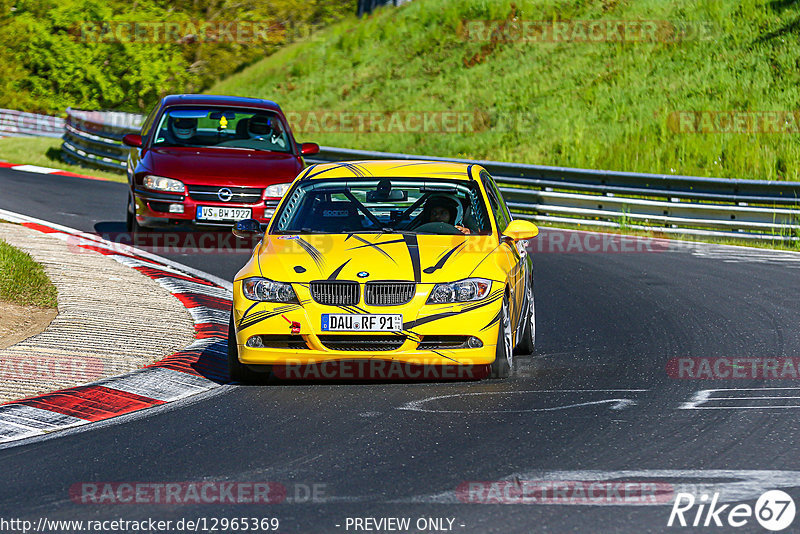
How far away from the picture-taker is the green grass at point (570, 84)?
26438 mm

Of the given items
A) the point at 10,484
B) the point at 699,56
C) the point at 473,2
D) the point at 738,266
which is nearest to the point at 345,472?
the point at 10,484

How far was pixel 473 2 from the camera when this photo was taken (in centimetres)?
4162

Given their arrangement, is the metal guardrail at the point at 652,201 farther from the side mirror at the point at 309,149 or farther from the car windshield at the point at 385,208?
the car windshield at the point at 385,208

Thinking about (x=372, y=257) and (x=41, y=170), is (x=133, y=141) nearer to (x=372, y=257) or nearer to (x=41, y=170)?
(x=372, y=257)

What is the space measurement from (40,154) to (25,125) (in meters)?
9.82

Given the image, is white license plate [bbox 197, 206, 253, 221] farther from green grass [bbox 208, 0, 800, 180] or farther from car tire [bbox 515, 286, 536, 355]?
green grass [bbox 208, 0, 800, 180]

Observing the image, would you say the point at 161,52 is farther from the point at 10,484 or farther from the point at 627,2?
the point at 10,484

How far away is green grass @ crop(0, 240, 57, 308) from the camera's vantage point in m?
11.1

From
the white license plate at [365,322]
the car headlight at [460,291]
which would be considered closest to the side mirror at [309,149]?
the car headlight at [460,291]

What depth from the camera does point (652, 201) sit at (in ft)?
64.6

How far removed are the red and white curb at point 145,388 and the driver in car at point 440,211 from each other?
6.02 feet

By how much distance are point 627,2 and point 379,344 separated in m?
31.8

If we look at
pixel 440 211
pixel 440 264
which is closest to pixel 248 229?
pixel 440 211

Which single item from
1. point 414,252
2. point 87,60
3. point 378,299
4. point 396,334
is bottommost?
point 396,334
